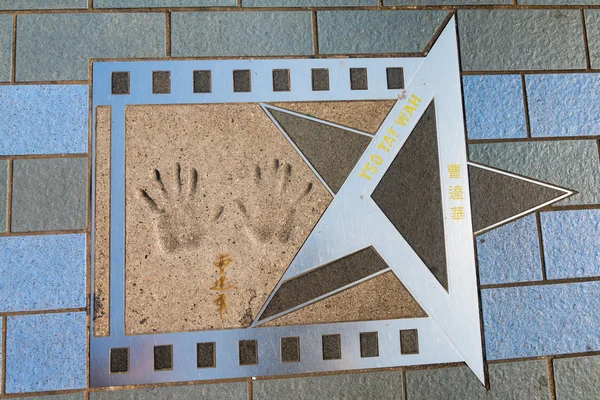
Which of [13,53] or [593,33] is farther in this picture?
[593,33]

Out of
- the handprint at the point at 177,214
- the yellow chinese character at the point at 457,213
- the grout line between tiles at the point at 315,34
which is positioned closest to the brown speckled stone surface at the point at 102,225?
the handprint at the point at 177,214

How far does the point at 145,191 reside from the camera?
1672 mm

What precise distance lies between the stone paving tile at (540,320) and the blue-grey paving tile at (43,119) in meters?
1.97

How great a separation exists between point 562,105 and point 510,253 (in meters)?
0.76

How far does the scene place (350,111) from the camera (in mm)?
1757

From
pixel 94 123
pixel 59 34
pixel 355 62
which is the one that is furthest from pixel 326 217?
pixel 59 34

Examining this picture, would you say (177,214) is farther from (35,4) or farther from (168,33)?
(35,4)

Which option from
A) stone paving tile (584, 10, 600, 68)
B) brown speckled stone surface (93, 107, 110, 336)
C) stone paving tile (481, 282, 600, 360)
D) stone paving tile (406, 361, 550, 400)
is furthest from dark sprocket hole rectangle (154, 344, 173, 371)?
stone paving tile (584, 10, 600, 68)

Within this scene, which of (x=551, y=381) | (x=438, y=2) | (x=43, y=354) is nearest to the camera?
(x=43, y=354)

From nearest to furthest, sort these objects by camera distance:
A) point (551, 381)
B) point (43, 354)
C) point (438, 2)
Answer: point (43, 354) < point (551, 381) < point (438, 2)

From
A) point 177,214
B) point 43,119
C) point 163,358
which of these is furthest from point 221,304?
point 43,119

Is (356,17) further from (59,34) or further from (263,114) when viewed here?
(59,34)

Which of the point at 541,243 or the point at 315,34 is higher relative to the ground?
the point at 315,34

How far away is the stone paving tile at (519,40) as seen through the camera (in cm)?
181
